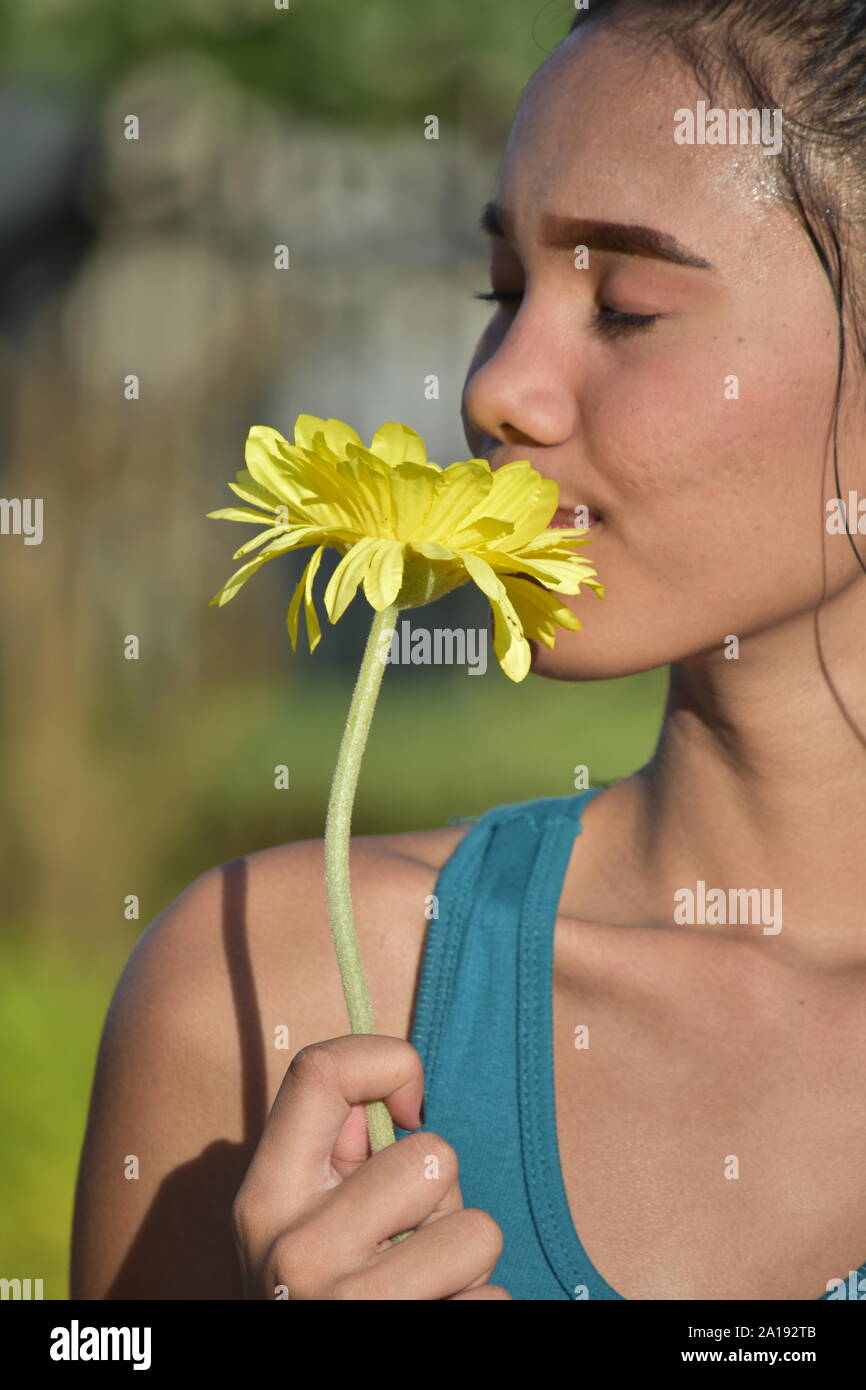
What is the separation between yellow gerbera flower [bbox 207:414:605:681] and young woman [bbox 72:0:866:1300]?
1.57ft

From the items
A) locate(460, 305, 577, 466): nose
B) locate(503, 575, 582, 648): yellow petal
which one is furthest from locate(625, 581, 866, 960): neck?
locate(503, 575, 582, 648): yellow petal

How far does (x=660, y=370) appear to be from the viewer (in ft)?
4.90

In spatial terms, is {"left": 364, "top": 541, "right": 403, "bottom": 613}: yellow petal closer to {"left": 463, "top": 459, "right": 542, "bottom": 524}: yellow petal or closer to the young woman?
{"left": 463, "top": 459, "right": 542, "bottom": 524}: yellow petal

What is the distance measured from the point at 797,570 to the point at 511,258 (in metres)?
0.47

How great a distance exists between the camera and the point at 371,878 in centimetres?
177

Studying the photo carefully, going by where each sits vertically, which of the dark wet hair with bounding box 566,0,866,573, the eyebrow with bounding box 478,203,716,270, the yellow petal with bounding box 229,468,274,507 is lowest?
the yellow petal with bounding box 229,468,274,507

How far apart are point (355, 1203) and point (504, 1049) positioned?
0.59m

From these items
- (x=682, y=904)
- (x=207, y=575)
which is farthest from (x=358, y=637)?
(x=682, y=904)

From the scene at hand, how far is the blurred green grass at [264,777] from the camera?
4.80 meters

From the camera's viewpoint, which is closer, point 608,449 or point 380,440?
point 380,440

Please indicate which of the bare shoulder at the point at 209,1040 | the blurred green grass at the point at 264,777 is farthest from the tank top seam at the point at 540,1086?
the blurred green grass at the point at 264,777

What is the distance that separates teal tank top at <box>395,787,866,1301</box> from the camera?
1.52 m

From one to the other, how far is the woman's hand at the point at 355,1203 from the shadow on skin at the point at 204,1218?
1.62 ft
